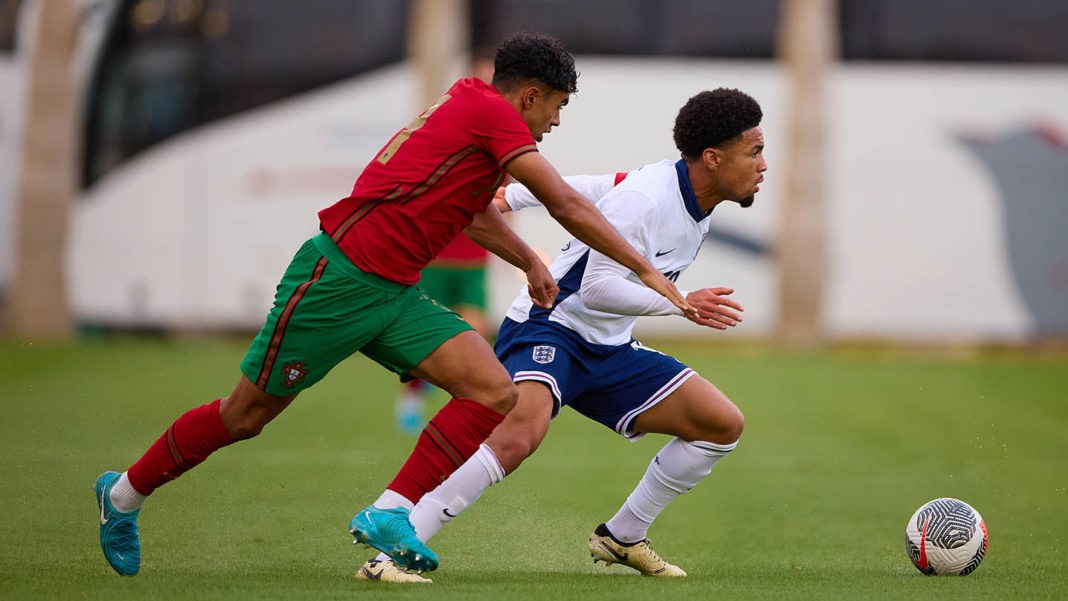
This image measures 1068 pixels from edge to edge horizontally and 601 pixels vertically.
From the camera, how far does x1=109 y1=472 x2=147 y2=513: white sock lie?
5539mm

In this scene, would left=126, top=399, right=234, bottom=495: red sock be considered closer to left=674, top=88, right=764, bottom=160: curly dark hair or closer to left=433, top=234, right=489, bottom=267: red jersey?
left=674, top=88, right=764, bottom=160: curly dark hair

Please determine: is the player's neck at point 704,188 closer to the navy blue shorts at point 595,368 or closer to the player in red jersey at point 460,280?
the navy blue shorts at point 595,368

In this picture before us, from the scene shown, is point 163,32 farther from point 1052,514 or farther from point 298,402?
point 1052,514

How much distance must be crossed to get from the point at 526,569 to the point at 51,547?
1936 millimetres

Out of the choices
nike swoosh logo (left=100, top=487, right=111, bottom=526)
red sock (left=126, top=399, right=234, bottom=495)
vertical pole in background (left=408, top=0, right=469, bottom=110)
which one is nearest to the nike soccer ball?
red sock (left=126, top=399, right=234, bottom=495)

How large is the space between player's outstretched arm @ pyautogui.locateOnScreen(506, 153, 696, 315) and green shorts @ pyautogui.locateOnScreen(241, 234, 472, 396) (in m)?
0.59

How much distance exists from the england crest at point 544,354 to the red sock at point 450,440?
0.53 meters

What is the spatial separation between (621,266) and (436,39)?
45.1 feet

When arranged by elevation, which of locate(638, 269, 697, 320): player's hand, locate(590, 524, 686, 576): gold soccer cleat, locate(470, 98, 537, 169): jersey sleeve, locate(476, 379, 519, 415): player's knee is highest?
locate(470, 98, 537, 169): jersey sleeve

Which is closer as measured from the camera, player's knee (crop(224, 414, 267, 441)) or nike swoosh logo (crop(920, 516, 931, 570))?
player's knee (crop(224, 414, 267, 441))

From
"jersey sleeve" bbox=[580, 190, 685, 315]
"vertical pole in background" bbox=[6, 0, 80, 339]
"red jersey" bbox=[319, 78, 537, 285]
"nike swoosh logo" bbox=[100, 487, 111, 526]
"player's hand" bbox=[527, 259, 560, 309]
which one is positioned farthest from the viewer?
Answer: "vertical pole in background" bbox=[6, 0, 80, 339]

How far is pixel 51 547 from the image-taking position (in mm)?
6117

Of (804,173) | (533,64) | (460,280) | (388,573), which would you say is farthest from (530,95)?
(804,173)

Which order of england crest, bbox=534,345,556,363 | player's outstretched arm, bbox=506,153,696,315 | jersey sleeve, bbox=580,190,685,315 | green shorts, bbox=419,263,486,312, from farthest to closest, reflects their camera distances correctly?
green shorts, bbox=419,263,486,312, england crest, bbox=534,345,556,363, jersey sleeve, bbox=580,190,685,315, player's outstretched arm, bbox=506,153,696,315
